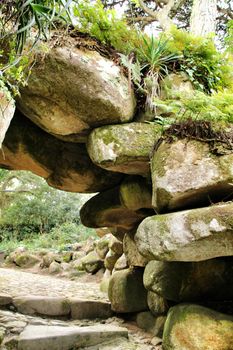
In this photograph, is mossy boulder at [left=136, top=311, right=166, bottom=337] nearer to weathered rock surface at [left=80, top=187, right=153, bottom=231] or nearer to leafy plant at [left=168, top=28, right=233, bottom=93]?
weathered rock surface at [left=80, top=187, right=153, bottom=231]

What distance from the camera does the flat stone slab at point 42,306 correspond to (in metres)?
5.52

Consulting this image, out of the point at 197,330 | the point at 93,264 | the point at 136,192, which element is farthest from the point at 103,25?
the point at 93,264

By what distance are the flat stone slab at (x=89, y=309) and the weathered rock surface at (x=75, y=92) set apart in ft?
11.3

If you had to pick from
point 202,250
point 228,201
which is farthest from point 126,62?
point 202,250

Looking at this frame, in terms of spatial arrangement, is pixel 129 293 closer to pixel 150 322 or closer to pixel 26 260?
pixel 150 322

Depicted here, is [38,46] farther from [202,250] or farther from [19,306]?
[19,306]

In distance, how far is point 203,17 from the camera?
6.04 meters

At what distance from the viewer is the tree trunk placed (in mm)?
5926

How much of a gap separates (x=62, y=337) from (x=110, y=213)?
2.23m

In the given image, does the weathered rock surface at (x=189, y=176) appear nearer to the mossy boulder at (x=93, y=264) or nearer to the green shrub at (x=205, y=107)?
the green shrub at (x=205, y=107)

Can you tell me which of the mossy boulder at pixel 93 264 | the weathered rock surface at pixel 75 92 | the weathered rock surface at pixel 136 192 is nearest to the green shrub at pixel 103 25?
the weathered rock surface at pixel 75 92

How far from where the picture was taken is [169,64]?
4273 mm

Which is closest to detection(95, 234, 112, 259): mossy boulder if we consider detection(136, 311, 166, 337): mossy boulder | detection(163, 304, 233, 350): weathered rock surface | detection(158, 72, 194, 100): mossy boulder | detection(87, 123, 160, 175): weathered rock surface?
detection(136, 311, 166, 337): mossy boulder

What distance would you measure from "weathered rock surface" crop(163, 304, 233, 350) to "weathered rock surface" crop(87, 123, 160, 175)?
1886 mm
